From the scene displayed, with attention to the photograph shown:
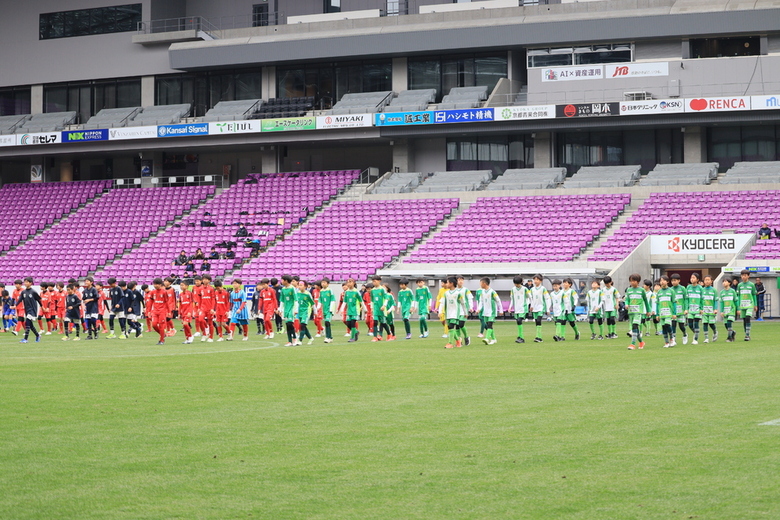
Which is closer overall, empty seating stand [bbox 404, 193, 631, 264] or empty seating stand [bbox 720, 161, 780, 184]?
empty seating stand [bbox 404, 193, 631, 264]

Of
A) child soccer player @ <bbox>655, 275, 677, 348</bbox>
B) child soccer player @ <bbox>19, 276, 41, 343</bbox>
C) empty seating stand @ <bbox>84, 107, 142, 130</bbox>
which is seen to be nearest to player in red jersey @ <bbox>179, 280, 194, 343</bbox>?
child soccer player @ <bbox>19, 276, 41, 343</bbox>

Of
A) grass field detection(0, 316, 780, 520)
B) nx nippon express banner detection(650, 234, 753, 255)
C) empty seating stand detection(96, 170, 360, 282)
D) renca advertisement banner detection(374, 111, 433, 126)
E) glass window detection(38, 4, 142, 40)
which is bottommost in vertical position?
grass field detection(0, 316, 780, 520)

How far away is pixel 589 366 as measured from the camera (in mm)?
18766

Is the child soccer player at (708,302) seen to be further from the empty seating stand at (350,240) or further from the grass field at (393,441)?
the empty seating stand at (350,240)

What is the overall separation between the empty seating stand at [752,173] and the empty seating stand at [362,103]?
63.7ft

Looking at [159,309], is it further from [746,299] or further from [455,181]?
[455,181]

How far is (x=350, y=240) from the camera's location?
4991 cm

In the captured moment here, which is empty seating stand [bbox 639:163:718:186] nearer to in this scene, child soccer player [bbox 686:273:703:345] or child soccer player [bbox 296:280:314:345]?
child soccer player [bbox 686:273:703:345]

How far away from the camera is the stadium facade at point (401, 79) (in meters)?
51.5

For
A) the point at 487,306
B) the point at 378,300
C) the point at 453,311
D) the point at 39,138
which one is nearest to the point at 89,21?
the point at 39,138

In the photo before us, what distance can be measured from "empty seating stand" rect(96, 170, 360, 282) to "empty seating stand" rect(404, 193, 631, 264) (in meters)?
9.61

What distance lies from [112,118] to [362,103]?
55.2ft

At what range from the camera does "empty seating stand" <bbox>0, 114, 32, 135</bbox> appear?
6272cm

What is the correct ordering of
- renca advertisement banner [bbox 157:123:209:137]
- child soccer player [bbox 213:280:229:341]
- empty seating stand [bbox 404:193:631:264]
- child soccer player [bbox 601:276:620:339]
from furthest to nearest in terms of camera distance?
1. renca advertisement banner [bbox 157:123:209:137]
2. empty seating stand [bbox 404:193:631:264]
3. child soccer player [bbox 213:280:229:341]
4. child soccer player [bbox 601:276:620:339]
